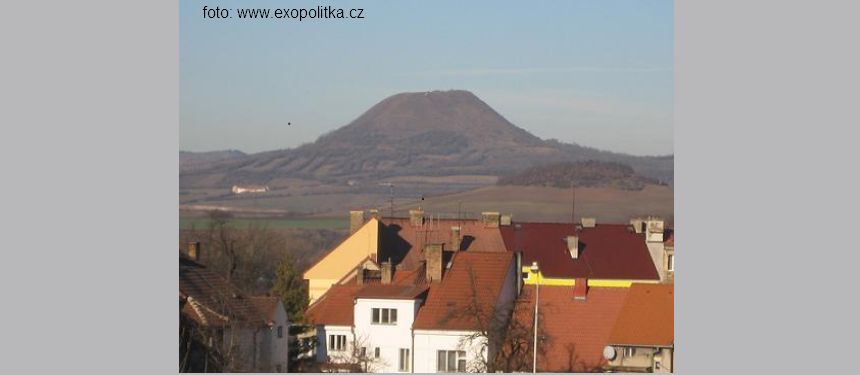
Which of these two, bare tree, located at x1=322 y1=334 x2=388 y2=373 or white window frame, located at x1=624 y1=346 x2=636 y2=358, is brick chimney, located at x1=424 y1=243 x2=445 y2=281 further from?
white window frame, located at x1=624 y1=346 x2=636 y2=358

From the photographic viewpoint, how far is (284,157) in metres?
63.4

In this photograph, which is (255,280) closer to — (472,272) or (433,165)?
(433,165)

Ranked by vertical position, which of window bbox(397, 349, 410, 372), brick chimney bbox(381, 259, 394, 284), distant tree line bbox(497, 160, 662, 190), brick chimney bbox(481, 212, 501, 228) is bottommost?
window bbox(397, 349, 410, 372)

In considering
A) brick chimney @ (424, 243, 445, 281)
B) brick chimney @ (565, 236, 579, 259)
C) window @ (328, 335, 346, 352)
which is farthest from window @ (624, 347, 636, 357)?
brick chimney @ (565, 236, 579, 259)

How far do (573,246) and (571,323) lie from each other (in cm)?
2101

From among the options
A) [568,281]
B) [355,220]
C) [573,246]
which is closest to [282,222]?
[355,220]

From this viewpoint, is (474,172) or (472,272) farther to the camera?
(474,172)

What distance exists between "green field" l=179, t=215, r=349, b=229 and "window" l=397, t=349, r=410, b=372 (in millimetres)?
11216

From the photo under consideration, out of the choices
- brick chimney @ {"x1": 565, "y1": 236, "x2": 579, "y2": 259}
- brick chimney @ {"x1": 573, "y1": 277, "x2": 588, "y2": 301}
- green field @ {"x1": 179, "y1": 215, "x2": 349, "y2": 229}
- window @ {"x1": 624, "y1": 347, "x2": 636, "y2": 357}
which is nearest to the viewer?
window @ {"x1": 624, "y1": 347, "x2": 636, "y2": 357}

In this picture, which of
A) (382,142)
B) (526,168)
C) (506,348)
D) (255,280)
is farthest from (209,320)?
(526,168)

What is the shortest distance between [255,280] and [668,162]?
15.6m

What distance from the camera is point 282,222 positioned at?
65.4 meters

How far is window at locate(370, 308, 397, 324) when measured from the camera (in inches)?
1841

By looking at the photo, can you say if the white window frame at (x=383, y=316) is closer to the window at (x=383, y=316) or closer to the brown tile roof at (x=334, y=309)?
the window at (x=383, y=316)
